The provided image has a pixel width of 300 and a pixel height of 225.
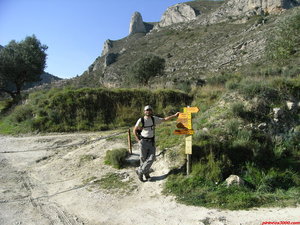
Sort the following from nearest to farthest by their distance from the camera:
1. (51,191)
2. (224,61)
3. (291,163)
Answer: (51,191) < (291,163) < (224,61)

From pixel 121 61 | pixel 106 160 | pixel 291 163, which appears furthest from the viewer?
pixel 121 61

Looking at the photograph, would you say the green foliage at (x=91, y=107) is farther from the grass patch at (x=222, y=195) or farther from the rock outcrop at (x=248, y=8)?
the rock outcrop at (x=248, y=8)

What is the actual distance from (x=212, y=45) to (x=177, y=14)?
71512mm

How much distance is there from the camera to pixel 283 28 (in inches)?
850

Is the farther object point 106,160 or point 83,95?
point 83,95

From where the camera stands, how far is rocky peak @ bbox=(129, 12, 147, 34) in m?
126

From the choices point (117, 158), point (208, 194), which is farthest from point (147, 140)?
point (208, 194)

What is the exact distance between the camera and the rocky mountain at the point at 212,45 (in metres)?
40.5

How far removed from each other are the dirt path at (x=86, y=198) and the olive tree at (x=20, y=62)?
19.8 meters

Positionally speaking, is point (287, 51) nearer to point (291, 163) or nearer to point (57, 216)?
point (291, 163)

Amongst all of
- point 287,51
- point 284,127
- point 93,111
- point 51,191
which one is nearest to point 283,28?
point 287,51

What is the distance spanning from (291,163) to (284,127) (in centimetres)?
184

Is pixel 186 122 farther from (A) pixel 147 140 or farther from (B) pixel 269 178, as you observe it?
(B) pixel 269 178

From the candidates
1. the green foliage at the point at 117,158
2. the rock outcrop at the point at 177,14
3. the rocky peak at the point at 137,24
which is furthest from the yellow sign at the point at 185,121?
the rocky peak at the point at 137,24
